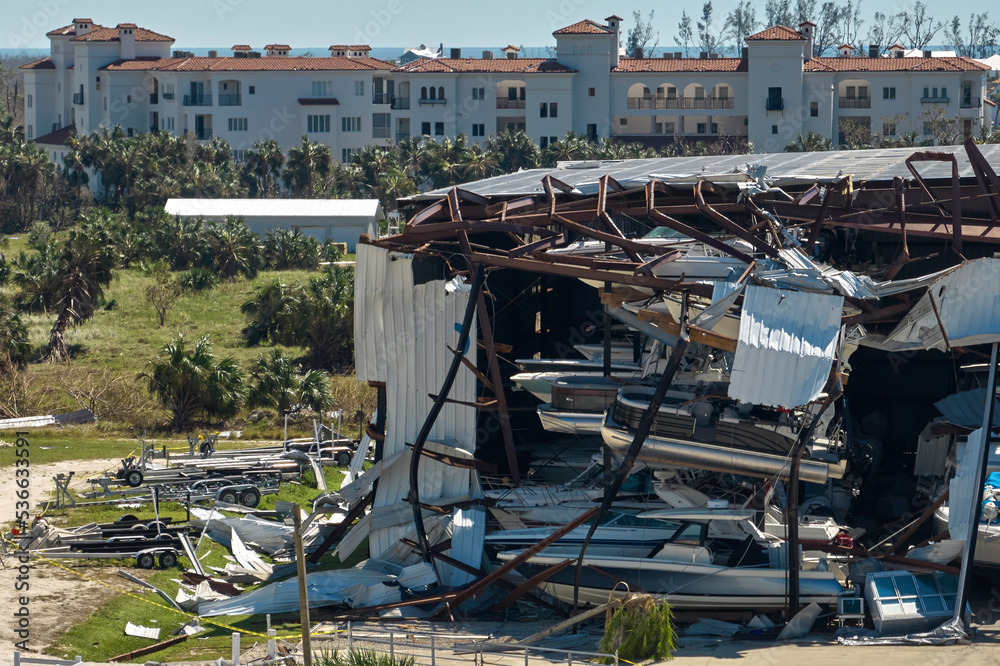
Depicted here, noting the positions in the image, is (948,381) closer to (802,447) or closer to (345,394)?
(802,447)

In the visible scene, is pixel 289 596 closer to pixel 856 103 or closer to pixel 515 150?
pixel 515 150

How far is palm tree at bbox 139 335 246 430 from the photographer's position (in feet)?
127

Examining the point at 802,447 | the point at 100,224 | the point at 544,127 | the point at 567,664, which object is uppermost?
the point at 544,127

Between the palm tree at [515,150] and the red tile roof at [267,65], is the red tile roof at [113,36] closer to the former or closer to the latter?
the red tile roof at [267,65]

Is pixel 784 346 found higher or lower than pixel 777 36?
lower

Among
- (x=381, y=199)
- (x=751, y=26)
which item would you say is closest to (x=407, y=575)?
(x=381, y=199)

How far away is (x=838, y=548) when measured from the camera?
2306 centimetres

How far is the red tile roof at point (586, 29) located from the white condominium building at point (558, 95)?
0.30 feet

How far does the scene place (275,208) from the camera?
7506cm

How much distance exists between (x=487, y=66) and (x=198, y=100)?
20.6 m

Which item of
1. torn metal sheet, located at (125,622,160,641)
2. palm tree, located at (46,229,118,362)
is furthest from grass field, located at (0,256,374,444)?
torn metal sheet, located at (125,622,160,641)

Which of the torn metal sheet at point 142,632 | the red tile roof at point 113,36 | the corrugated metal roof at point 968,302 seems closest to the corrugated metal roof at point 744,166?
the corrugated metal roof at point 968,302

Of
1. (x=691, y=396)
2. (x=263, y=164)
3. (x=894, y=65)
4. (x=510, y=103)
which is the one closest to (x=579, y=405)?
(x=691, y=396)

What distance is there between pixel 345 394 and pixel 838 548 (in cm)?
A: 2218
